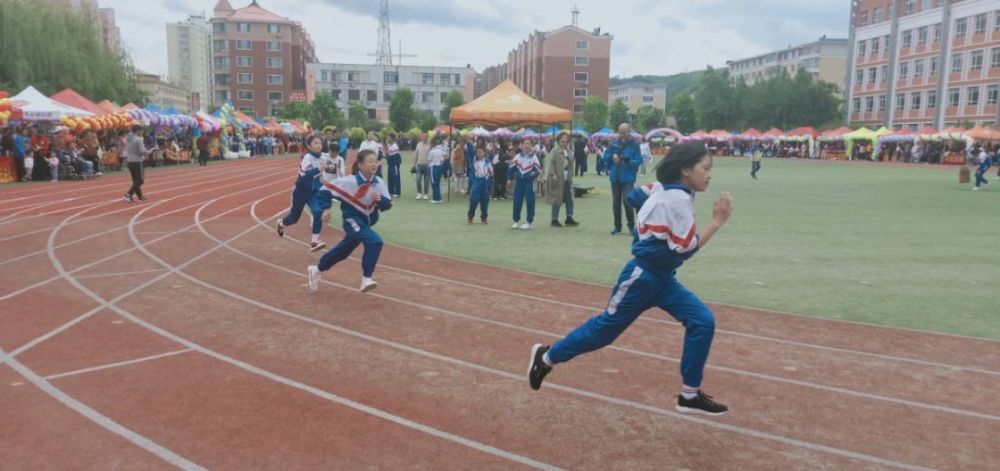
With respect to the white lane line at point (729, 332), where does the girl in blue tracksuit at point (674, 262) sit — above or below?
above

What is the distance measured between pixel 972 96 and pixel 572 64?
65845 mm

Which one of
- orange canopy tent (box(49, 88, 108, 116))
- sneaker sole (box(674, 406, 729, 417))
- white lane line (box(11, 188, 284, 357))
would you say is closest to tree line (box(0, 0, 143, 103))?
orange canopy tent (box(49, 88, 108, 116))

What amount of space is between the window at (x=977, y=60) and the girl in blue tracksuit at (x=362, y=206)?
7177 cm

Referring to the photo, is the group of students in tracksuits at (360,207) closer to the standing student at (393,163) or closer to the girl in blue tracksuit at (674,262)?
the girl in blue tracksuit at (674,262)

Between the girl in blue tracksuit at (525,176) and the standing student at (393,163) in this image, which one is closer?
the girl in blue tracksuit at (525,176)

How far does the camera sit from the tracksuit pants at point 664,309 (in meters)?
4.27

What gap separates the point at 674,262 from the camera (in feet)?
13.9

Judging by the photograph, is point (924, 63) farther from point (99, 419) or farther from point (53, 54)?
point (99, 419)

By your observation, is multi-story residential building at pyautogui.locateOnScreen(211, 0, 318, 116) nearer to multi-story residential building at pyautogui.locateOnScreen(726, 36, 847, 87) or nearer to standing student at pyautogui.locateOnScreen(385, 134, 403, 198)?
multi-story residential building at pyautogui.locateOnScreen(726, 36, 847, 87)

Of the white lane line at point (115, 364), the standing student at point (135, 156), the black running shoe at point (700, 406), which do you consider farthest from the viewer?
the standing student at point (135, 156)

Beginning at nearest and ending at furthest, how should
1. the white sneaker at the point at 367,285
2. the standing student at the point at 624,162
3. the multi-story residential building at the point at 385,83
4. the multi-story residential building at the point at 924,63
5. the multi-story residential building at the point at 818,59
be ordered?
the white sneaker at the point at 367,285
the standing student at the point at 624,162
the multi-story residential building at the point at 924,63
the multi-story residential building at the point at 818,59
the multi-story residential building at the point at 385,83

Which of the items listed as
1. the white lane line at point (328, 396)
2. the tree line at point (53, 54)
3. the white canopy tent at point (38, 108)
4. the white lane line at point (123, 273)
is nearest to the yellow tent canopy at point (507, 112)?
the white lane line at point (123, 273)

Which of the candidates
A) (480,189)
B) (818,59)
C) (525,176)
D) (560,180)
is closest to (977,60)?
(818,59)

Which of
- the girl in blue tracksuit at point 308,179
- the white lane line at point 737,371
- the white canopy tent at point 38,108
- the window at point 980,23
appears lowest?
the white lane line at point 737,371
